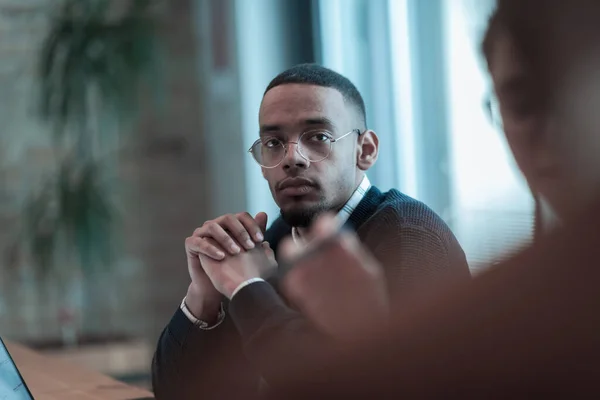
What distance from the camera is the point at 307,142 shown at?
1.13 meters

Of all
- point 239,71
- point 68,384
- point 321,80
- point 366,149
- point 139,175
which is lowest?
point 68,384

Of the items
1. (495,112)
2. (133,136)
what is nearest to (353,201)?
(495,112)

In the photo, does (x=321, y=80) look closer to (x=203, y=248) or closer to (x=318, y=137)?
(x=318, y=137)

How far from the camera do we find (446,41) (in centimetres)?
256

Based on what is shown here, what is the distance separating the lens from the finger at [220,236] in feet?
3.34

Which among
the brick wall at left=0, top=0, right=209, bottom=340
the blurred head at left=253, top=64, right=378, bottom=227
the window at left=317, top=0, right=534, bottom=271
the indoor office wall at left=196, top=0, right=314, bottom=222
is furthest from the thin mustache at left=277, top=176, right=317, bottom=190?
the brick wall at left=0, top=0, right=209, bottom=340

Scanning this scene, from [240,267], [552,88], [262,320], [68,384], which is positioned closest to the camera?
[552,88]

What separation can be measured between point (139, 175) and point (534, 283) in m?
4.56

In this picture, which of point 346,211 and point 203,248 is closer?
point 203,248

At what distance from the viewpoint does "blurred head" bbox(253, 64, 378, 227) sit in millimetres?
1130

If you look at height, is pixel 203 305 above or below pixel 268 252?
below

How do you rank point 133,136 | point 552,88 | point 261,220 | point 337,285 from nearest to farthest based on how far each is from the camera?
point 552,88 < point 337,285 < point 261,220 < point 133,136

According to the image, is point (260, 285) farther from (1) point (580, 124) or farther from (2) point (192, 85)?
(2) point (192, 85)

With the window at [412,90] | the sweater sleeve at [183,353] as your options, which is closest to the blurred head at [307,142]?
the sweater sleeve at [183,353]
